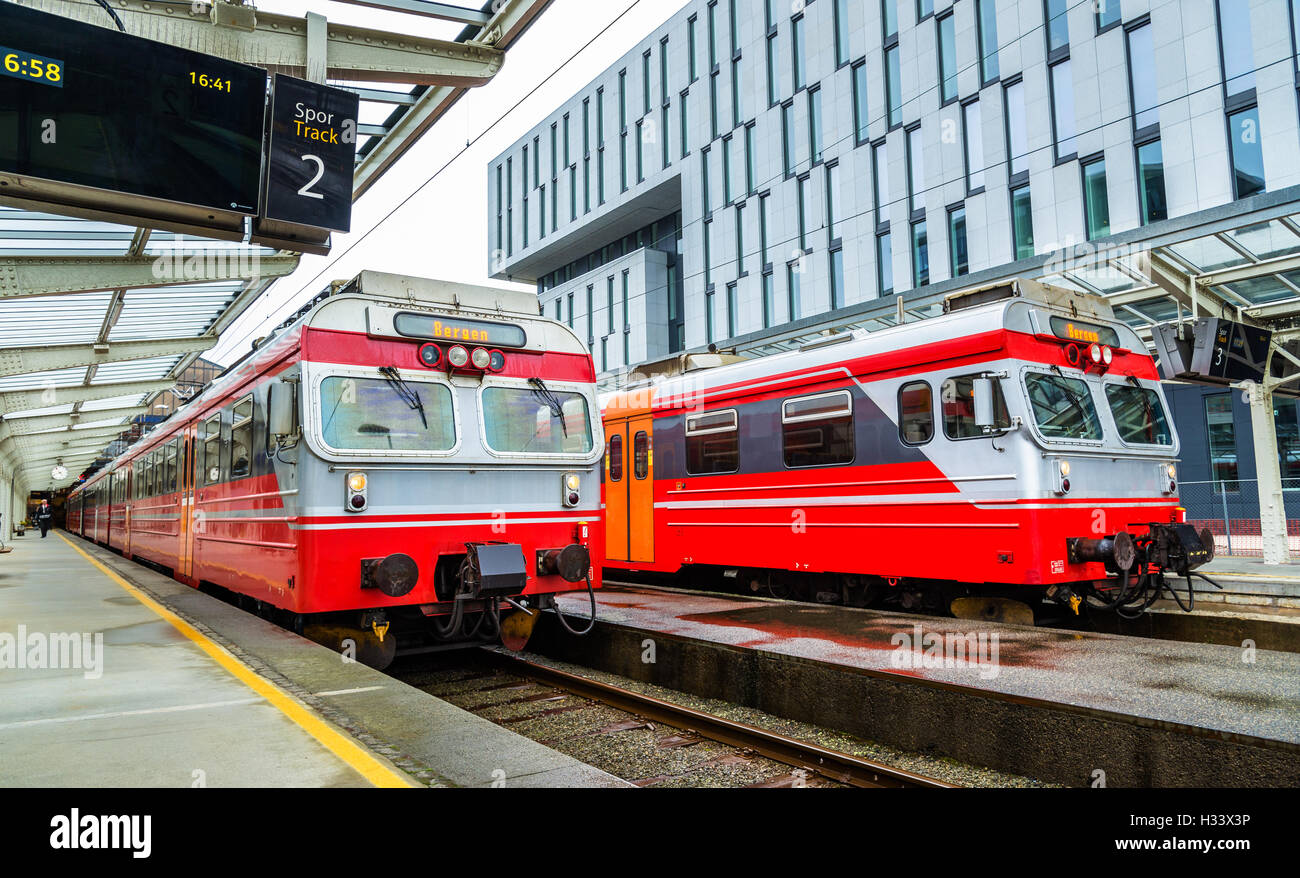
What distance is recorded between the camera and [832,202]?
3306cm

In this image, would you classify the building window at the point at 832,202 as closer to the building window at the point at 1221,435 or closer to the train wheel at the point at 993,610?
the building window at the point at 1221,435

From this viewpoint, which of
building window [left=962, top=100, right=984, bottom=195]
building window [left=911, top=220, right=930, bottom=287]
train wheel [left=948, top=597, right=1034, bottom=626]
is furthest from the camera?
building window [left=911, top=220, right=930, bottom=287]

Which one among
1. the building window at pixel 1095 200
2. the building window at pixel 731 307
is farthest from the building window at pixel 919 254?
the building window at pixel 731 307

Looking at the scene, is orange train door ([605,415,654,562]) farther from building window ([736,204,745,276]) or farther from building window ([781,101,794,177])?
building window ([736,204,745,276])

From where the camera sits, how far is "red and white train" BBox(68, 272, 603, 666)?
277 inches

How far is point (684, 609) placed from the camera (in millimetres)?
9992

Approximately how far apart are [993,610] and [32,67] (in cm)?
989

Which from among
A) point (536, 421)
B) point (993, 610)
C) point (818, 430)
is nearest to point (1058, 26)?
point (818, 430)

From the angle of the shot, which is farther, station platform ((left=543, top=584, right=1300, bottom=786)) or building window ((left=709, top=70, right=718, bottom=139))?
building window ((left=709, top=70, right=718, bottom=139))

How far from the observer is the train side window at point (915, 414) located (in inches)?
357

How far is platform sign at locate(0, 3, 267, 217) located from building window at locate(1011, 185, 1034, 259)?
24531 mm

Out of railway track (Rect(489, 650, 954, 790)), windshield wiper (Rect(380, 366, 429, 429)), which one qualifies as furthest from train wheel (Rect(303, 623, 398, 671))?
windshield wiper (Rect(380, 366, 429, 429))

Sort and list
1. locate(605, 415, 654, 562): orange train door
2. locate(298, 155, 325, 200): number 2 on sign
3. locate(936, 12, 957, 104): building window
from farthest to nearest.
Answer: locate(936, 12, 957, 104): building window
locate(605, 415, 654, 562): orange train door
locate(298, 155, 325, 200): number 2 on sign

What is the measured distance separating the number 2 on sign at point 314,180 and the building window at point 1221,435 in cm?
2705
